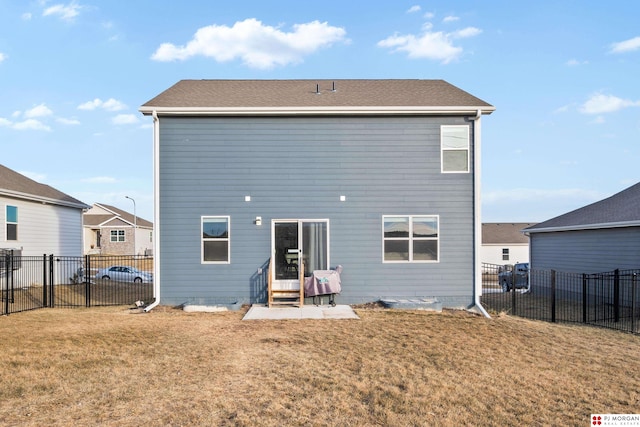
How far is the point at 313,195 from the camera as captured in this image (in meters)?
11.3

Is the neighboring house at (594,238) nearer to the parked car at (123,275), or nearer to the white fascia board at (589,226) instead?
the white fascia board at (589,226)

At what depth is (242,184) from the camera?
1124 cm

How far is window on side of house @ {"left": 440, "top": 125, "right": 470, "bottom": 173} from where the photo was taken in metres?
11.4

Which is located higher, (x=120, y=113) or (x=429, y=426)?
(x=120, y=113)

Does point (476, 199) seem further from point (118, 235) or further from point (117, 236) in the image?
point (117, 236)

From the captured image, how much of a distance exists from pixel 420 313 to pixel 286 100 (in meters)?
6.63

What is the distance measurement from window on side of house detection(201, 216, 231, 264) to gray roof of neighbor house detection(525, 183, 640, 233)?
12.3m

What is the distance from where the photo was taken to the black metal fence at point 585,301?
10.6 metres

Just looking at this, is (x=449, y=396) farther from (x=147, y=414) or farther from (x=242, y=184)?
(x=242, y=184)

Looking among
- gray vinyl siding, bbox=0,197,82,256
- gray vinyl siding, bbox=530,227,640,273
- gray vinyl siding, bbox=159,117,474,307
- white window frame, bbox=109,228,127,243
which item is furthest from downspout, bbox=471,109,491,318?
white window frame, bbox=109,228,127,243

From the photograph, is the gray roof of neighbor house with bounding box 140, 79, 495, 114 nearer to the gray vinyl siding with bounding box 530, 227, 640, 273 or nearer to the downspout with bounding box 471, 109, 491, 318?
the downspout with bounding box 471, 109, 491, 318

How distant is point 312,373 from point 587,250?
1436 cm

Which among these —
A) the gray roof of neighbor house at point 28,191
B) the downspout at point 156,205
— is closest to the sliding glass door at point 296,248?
the downspout at point 156,205

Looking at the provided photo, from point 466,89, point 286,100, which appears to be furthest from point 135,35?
point 466,89
